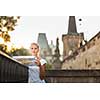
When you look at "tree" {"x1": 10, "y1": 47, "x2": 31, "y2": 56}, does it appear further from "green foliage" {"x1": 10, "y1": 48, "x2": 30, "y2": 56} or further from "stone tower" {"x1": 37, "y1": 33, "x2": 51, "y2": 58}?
"stone tower" {"x1": 37, "y1": 33, "x2": 51, "y2": 58}

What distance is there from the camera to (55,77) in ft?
12.2

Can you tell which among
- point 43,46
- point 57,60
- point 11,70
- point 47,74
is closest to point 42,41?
point 43,46

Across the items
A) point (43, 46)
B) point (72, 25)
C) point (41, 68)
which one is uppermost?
point (72, 25)

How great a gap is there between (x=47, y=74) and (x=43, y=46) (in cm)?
32

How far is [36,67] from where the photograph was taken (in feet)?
12.4

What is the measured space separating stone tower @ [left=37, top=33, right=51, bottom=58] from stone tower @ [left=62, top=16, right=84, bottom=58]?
0.64 feet

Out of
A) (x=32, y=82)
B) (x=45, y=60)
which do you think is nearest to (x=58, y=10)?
(x=45, y=60)

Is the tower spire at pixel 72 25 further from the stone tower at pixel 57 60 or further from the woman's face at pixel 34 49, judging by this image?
the woman's face at pixel 34 49

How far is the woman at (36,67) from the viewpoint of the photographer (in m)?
3.71

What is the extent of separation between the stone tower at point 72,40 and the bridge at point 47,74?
23cm

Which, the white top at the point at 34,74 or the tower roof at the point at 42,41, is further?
the white top at the point at 34,74

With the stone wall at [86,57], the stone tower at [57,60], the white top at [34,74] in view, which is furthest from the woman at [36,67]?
the stone wall at [86,57]

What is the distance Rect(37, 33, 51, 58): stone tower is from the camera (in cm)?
366

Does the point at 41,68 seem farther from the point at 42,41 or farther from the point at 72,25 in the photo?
the point at 72,25
